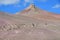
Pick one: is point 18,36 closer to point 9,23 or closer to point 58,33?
point 9,23

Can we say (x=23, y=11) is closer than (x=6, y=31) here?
No

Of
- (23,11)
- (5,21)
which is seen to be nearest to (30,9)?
(23,11)

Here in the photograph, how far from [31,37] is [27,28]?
19.8 inches

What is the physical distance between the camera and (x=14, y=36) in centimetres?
548

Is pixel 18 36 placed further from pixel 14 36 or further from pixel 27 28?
pixel 27 28

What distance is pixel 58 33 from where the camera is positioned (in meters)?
6.21

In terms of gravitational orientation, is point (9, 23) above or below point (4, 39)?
above

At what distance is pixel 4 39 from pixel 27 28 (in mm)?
990

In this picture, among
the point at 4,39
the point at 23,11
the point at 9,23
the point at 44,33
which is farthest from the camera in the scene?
the point at 23,11

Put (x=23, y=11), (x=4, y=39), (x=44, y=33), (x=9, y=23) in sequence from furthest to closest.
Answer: (x=23, y=11) < (x=9, y=23) < (x=44, y=33) < (x=4, y=39)

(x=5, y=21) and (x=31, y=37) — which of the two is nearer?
(x=31, y=37)

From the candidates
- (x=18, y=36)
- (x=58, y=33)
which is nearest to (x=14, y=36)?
(x=18, y=36)

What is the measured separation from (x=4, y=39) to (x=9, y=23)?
95cm

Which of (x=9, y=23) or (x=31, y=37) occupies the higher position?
(x=9, y=23)
